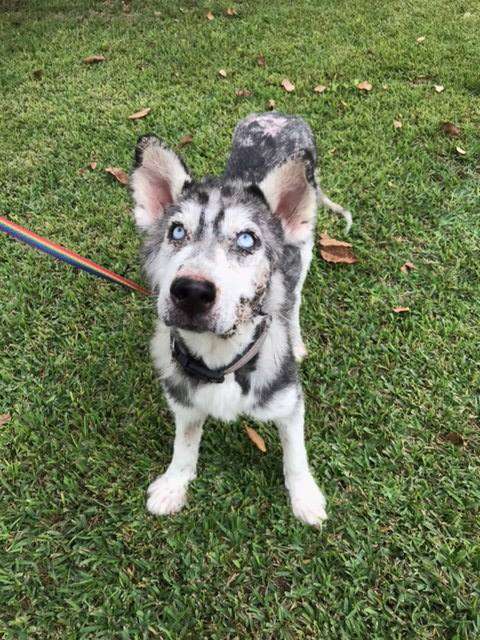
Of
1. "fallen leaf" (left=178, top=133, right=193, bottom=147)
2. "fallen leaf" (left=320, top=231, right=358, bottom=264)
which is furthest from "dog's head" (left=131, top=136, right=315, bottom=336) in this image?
"fallen leaf" (left=178, top=133, right=193, bottom=147)

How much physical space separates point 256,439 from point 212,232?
1.55 metres

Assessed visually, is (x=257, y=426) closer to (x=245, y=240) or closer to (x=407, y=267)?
(x=245, y=240)

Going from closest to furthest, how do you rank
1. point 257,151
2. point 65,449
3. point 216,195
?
point 216,195, point 65,449, point 257,151

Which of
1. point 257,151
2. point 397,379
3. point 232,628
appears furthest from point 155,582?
point 257,151

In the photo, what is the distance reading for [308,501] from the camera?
9.41ft

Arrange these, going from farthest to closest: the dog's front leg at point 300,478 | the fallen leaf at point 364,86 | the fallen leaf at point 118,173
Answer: the fallen leaf at point 364,86
the fallen leaf at point 118,173
the dog's front leg at point 300,478

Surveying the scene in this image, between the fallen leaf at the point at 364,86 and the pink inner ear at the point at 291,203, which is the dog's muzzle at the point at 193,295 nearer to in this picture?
the pink inner ear at the point at 291,203

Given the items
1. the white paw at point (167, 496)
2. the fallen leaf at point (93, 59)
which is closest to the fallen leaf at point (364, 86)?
the fallen leaf at point (93, 59)

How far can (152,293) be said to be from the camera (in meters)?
2.52

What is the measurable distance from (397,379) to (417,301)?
2.58 ft

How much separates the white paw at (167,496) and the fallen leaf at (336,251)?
223cm

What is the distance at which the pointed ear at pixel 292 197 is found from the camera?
7.42 feet

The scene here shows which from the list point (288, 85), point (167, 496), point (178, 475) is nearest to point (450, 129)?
point (288, 85)

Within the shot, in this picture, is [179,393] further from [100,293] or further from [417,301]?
[417,301]
